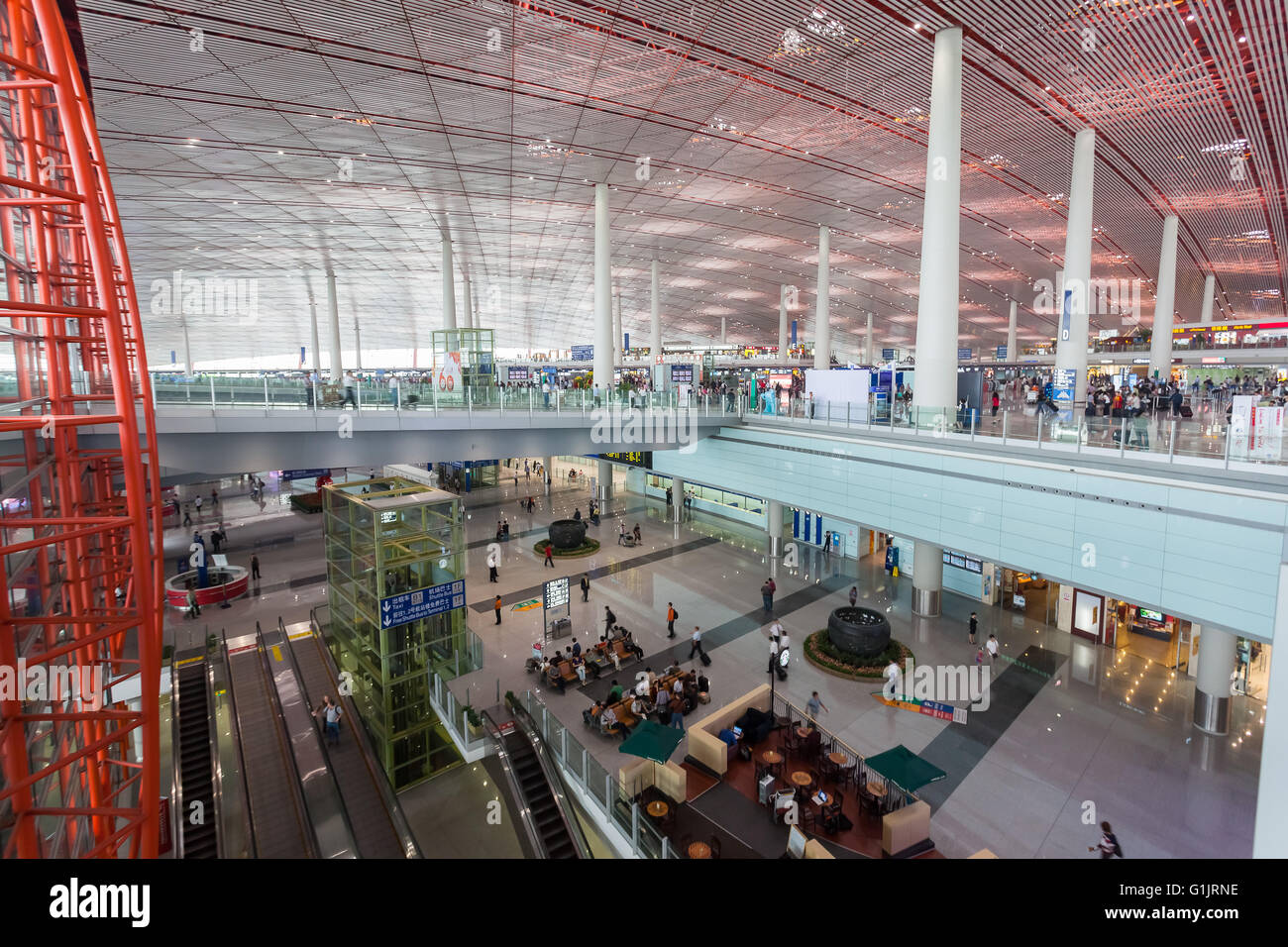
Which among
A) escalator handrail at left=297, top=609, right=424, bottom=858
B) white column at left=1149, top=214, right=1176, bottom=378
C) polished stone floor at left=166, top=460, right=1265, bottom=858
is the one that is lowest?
escalator handrail at left=297, top=609, right=424, bottom=858

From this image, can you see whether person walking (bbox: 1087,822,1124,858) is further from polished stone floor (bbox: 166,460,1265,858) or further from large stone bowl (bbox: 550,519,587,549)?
large stone bowl (bbox: 550,519,587,549)

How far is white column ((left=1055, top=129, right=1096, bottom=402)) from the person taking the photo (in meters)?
18.4

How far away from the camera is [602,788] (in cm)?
1088

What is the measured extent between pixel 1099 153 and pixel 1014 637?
18.8 metres

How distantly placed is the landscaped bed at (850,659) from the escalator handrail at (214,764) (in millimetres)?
13978

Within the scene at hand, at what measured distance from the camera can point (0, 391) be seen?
30.4 feet

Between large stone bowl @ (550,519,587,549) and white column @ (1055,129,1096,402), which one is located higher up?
white column @ (1055,129,1096,402)

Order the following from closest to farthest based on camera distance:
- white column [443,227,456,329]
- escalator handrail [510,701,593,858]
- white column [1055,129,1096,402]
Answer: escalator handrail [510,701,593,858] → white column [1055,129,1096,402] → white column [443,227,456,329]

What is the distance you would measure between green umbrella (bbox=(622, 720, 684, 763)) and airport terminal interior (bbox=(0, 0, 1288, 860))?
8 cm

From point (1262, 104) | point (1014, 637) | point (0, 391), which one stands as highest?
point (1262, 104)

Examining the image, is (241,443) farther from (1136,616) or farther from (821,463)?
(1136,616)

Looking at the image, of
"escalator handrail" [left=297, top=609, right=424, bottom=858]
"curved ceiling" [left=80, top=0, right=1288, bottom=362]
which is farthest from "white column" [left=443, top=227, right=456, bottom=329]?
"escalator handrail" [left=297, top=609, right=424, bottom=858]
